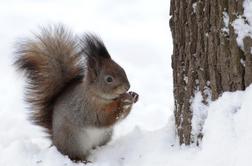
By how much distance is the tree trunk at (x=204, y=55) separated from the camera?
1858 mm

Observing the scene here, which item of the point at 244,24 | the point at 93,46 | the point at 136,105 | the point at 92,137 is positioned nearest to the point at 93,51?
the point at 93,46

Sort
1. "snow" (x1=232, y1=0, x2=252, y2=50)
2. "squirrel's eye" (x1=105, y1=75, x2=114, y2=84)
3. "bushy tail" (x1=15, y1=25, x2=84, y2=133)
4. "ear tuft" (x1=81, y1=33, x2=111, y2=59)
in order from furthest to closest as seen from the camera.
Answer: "bushy tail" (x1=15, y1=25, x2=84, y2=133), "squirrel's eye" (x1=105, y1=75, x2=114, y2=84), "ear tuft" (x1=81, y1=33, x2=111, y2=59), "snow" (x1=232, y1=0, x2=252, y2=50)

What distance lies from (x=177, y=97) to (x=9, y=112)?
1.35 m

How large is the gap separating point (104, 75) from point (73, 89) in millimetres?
184

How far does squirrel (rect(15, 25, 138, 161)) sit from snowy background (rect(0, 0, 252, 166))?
8 centimetres

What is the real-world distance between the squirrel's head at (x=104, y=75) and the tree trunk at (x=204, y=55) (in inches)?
13.0

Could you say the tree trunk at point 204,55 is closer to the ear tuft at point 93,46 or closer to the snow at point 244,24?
the snow at point 244,24

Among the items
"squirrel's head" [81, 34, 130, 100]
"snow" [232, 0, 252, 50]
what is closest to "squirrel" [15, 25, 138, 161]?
"squirrel's head" [81, 34, 130, 100]

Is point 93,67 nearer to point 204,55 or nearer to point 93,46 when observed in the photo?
point 93,46

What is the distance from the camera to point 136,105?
131 inches

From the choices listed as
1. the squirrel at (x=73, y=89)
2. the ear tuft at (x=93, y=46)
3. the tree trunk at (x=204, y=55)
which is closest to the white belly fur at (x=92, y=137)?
the squirrel at (x=73, y=89)

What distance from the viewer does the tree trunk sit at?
1.86 m

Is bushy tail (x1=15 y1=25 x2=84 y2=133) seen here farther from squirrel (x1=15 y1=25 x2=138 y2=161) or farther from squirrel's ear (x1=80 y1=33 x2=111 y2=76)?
squirrel's ear (x1=80 y1=33 x2=111 y2=76)

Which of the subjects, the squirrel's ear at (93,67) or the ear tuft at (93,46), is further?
the squirrel's ear at (93,67)
